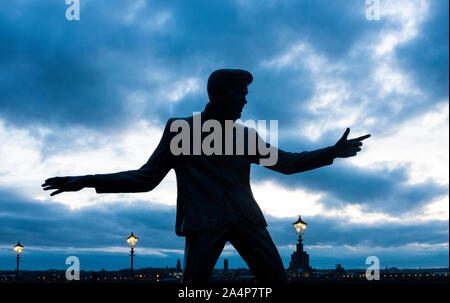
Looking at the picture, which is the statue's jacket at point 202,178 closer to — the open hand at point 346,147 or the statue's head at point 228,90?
the open hand at point 346,147

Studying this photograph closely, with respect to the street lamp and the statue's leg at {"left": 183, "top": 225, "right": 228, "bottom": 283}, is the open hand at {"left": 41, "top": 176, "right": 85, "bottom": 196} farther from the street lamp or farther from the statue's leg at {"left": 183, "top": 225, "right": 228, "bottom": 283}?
the street lamp

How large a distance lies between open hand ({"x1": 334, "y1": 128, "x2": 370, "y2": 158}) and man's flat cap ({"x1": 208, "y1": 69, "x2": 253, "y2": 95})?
1.49 m

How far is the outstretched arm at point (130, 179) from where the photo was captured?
606cm

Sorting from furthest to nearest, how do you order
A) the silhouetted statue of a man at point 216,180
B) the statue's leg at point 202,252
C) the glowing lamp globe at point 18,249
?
the glowing lamp globe at point 18,249
the silhouetted statue of a man at point 216,180
the statue's leg at point 202,252

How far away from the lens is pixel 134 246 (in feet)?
110

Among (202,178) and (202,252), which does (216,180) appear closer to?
(202,178)

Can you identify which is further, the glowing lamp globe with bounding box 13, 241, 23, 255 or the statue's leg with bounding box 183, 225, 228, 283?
the glowing lamp globe with bounding box 13, 241, 23, 255

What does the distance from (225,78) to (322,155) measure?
5.32 ft

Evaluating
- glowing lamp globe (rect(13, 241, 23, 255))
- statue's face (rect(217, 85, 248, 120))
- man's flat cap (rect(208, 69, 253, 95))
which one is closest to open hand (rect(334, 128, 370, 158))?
statue's face (rect(217, 85, 248, 120))

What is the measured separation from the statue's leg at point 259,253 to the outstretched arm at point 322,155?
111 cm

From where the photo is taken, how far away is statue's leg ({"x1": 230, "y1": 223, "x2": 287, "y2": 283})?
5.84m

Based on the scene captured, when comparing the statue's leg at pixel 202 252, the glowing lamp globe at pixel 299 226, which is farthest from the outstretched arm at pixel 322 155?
the glowing lamp globe at pixel 299 226

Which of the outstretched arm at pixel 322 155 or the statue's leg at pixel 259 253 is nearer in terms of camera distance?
the statue's leg at pixel 259 253
